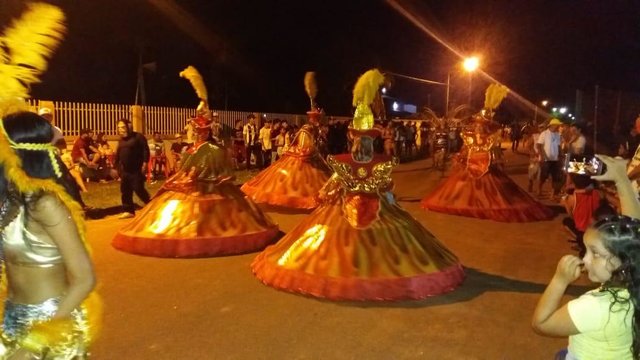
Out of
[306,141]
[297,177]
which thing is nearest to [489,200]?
[297,177]

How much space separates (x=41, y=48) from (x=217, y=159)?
229 inches

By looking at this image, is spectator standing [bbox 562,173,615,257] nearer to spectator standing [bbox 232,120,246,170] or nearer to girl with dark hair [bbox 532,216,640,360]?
girl with dark hair [bbox 532,216,640,360]

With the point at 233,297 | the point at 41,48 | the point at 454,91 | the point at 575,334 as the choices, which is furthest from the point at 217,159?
the point at 454,91

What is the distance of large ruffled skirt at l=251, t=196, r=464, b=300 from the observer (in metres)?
6.21

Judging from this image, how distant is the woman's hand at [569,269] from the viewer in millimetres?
2562

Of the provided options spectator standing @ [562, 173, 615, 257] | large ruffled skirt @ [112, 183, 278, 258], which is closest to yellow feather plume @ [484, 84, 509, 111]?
spectator standing @ [562, 173, 615, 257]

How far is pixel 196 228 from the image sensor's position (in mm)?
8289

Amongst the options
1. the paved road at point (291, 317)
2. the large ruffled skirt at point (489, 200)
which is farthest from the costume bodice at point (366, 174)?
the large ruffled skirt at point (489, 200)

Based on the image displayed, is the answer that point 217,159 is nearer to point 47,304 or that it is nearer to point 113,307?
point 113,307

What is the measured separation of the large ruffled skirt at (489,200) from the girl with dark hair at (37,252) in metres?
9.73

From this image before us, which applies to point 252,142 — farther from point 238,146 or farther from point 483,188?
point 483,188

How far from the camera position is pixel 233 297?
646 centimetres

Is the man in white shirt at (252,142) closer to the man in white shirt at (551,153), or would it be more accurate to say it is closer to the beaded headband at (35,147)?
the man in white shirt at (551,153)

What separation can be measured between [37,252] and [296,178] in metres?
9.91
